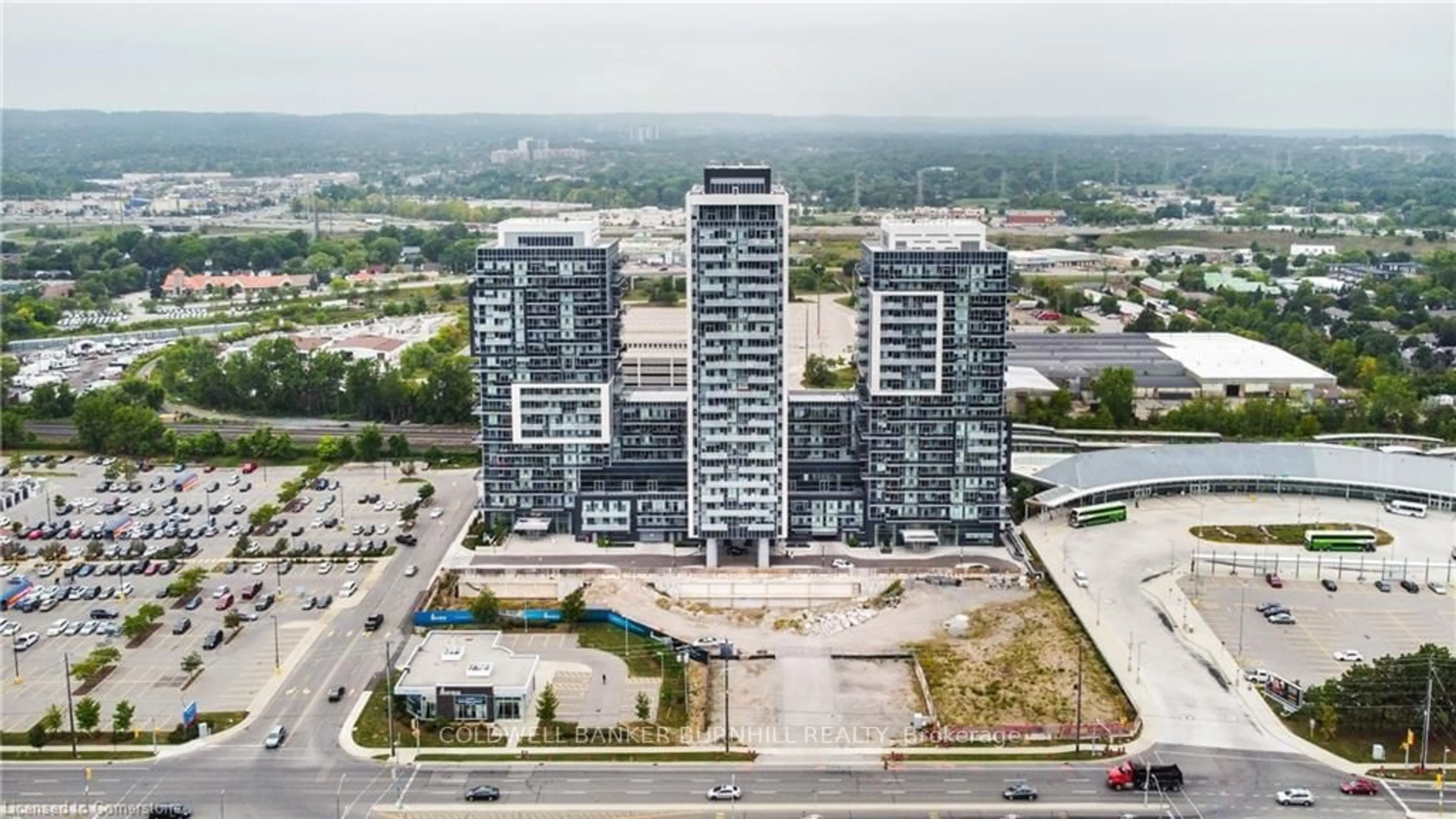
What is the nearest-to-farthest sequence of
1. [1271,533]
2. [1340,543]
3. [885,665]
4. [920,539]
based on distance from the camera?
[885,665]
[920,539]
[1340,543]
[1271,533]

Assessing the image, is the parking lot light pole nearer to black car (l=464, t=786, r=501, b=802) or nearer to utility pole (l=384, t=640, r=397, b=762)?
utility pole (l=384, t=640, r=397, b=762)

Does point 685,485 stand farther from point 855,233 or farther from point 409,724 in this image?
point 855,233

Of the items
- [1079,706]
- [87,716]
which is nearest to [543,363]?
[87,716]

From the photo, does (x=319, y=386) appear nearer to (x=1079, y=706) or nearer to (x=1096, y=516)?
(x=1096, y=516)

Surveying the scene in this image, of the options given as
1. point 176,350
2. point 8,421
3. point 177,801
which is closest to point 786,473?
point 177,801

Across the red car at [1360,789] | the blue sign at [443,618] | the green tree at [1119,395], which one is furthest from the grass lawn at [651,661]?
the green tree at [1119,395]

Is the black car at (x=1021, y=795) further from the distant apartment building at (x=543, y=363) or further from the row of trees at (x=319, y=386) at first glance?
the row of trees at (x=319, y=386)

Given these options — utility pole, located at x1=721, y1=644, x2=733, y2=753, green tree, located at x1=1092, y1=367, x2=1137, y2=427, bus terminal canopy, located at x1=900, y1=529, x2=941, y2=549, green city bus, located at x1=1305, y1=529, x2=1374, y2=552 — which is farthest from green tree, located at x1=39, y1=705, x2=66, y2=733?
green tree, located at x1=1092, y1=367, x2=1137, y2=427
